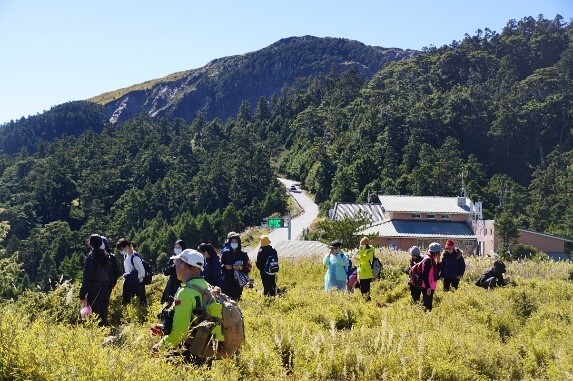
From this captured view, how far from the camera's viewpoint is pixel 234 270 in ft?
29.0

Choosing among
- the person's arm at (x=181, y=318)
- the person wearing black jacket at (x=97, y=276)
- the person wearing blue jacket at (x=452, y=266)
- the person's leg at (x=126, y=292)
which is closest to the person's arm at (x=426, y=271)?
the person wearing blue jacket at (x=452, y=266)

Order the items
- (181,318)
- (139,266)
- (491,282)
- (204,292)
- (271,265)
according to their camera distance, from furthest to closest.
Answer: (491,282) → (271,265) → (139,266) → (204,292) → (181,318)

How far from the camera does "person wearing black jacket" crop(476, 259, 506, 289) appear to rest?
11.8 meters

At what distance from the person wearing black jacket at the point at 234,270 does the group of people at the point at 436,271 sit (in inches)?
113

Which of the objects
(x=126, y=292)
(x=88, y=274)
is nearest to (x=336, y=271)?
(x=126, y=292)

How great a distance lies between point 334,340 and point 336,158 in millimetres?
75057

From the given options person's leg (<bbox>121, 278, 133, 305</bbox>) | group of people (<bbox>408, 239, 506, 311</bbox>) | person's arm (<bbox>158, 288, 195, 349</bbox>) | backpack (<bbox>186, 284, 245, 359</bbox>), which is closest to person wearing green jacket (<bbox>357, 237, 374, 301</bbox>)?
group of people (<bbox>408, 239, 506, 311</bbox>)

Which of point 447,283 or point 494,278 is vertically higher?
point 447,283

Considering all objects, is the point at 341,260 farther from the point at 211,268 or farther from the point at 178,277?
the point at 178,277

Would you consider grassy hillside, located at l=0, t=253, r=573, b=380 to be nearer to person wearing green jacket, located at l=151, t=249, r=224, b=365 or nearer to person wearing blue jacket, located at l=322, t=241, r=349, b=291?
person wearing green jacket, located at l=151, t=249, r=224, b=365

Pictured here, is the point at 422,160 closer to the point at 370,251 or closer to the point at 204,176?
the point at 204,176

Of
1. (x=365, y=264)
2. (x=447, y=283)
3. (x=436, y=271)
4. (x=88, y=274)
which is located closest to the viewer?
(x=88, y=274)

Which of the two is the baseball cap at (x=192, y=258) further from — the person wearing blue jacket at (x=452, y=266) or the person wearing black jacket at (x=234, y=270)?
the person wearing blue jacket at (x=452, y=266)

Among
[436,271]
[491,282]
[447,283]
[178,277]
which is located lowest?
[491,282]
